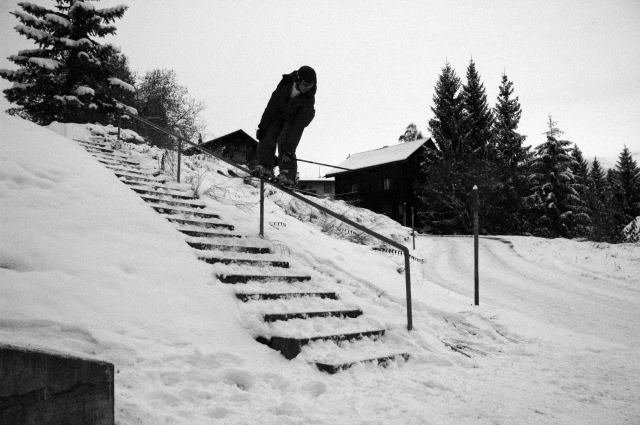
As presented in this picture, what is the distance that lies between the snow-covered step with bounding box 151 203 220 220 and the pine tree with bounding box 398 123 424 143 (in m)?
40.5

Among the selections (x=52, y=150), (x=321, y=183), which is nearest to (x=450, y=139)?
(x=321, y=183)

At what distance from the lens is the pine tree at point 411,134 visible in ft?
143

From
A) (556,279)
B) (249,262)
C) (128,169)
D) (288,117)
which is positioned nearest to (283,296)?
(249,262)

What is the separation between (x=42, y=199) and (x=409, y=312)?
403cm

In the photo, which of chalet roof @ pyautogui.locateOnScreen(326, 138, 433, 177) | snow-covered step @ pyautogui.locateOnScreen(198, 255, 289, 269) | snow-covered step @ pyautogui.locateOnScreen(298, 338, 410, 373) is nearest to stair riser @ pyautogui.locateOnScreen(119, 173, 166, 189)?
snow-covered step @ pyautogui.locateOnScreen(198, 255, 289, 269)

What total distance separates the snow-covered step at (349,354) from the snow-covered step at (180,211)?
283 centimetres

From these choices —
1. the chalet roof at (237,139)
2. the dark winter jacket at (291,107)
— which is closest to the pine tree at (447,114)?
the chalet roof at (237,139)

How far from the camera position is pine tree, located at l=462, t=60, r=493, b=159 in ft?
98.4

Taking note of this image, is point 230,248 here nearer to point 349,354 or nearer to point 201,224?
point 201,224

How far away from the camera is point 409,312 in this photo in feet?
13.8

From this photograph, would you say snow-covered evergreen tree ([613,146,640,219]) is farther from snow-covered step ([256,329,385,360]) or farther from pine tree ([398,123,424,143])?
snow-covered step ([256,329,385,360])

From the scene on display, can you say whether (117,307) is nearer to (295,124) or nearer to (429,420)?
(429,420)

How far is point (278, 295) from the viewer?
405 cm

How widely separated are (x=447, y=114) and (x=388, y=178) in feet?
22.6
